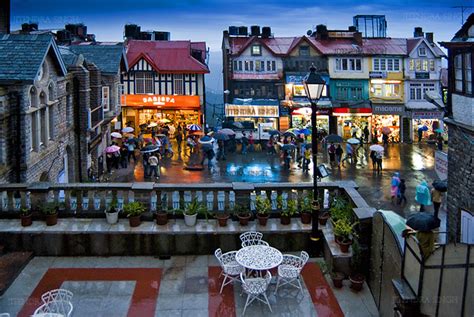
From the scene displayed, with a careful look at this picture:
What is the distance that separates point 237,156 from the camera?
4009 cm

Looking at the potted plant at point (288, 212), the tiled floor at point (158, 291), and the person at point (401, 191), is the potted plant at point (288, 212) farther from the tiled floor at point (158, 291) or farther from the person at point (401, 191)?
the person at point (401, 191)

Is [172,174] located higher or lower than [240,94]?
lower

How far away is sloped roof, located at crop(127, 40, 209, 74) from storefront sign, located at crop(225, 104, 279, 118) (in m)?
4.95

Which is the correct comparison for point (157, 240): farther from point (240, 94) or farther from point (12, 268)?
point (240, 94)

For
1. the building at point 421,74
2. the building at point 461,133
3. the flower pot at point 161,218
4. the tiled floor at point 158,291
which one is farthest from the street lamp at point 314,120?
the building at point 421,74

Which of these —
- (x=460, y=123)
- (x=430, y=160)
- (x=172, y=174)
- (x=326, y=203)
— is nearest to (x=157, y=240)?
(x=326, y=203)

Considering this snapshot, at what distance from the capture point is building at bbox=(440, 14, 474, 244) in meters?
14.6

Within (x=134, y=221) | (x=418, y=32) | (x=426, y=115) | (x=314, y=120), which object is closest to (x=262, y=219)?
(x=314, y=120)

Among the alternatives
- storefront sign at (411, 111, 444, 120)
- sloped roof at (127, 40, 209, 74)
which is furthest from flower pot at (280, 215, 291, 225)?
storefront sign at (411, 111, 444, 120)

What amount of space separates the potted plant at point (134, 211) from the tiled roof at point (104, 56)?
76.5ft

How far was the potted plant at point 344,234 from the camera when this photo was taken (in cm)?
1102

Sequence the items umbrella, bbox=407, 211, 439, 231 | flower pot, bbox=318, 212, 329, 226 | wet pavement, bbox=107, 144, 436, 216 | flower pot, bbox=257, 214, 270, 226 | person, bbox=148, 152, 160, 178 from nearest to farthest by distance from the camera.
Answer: umbrella, bbox=407, 211, 439, 231, flower pot, bbox=257, 214, 270, 226, flower pot, bbox=318, 212, 329, 226, wet pavement, bbox=107, 144, 436, 216, person, bbox=148, 152, 160, 178

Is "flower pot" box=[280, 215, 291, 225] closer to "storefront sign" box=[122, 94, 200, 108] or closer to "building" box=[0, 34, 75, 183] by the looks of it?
"building" box=[0, 34, 75, 183]

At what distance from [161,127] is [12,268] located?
3897cm
